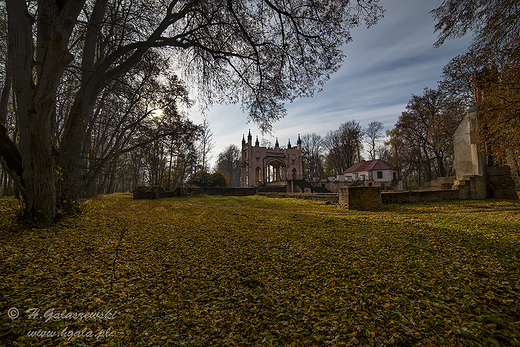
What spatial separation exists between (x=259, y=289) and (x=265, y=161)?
1642 inches

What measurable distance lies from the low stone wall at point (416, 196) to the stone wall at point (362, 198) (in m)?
1.62

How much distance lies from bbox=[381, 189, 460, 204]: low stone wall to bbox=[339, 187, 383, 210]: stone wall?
1.62 m

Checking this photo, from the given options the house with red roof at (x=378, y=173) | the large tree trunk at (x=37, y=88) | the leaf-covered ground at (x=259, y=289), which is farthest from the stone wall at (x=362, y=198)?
the house with red roof at (x=378, y=173)

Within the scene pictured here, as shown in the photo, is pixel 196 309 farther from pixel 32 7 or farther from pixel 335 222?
pixel 32 7

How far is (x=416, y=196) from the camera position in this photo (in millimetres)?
12336

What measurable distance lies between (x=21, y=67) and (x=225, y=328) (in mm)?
5835

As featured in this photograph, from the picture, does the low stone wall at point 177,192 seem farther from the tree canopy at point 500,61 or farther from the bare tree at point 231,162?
the bare tree at point 231,162

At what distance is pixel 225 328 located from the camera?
200 centimetres

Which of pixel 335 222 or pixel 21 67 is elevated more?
pixel 21 67

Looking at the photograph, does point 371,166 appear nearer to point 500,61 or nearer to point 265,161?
point 265,161

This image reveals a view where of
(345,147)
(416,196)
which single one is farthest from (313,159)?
(416,196)

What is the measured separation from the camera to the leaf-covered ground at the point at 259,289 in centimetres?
189

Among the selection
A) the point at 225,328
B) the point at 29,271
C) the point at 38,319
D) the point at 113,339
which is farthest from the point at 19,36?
the point at 225,328

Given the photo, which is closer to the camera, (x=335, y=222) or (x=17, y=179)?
(x=17, y=179)
